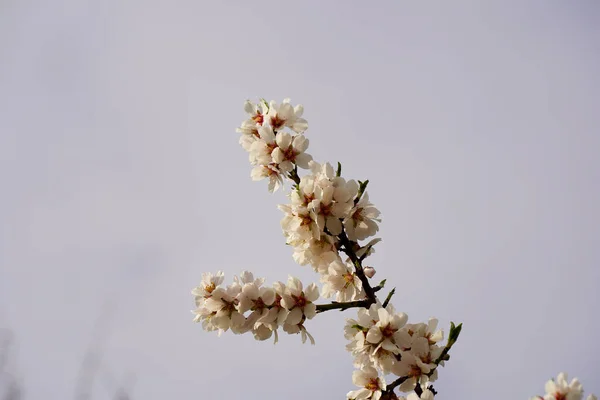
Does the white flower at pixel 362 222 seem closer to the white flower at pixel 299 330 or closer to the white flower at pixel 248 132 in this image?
the white flower at pixel 299 330

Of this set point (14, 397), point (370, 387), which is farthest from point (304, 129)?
point (14, 397)

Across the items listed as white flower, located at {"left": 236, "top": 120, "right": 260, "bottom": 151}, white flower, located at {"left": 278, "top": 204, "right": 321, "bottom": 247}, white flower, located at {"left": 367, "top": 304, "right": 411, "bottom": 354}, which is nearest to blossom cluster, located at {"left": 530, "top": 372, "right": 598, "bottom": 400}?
white flower, located at {"left": 367, "top": 304, "right": 411, "bottom": 354}

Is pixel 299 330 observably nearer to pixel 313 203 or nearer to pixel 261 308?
pixel 261 308

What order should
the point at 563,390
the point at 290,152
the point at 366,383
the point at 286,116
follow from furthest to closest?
the point at 286,116 < the point at 290,152 < the point at 366,383 < the point at 563,390

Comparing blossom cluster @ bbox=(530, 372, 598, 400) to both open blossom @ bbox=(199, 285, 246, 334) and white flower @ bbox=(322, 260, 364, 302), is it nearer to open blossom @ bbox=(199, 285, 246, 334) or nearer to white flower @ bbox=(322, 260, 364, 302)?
white flower @ bbox=(322, 260, 364, 302)

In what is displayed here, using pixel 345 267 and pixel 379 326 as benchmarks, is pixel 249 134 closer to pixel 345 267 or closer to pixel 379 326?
pixel 345 267

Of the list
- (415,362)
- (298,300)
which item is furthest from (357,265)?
(415,362)

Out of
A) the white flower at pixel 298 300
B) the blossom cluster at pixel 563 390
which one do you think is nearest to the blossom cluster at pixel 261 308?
the white flower at pixel 298 300
